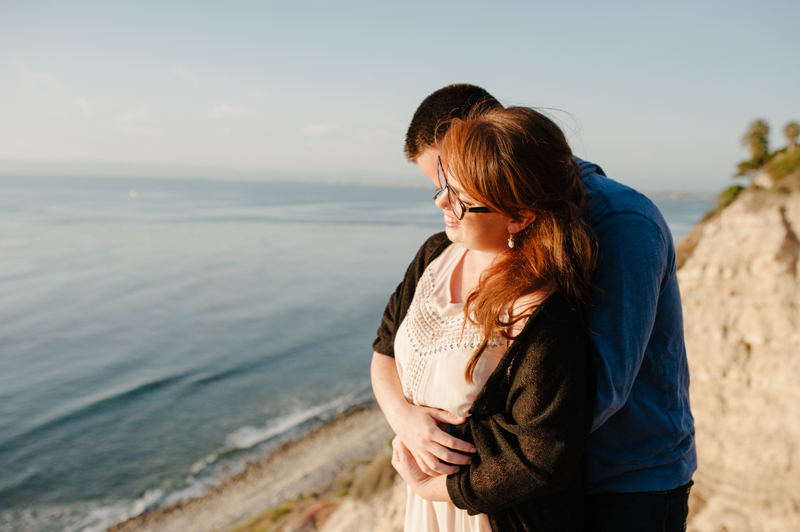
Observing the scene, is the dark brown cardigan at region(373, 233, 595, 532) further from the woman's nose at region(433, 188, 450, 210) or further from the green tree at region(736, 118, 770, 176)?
the green tree at region(736, 118, 770, 176)

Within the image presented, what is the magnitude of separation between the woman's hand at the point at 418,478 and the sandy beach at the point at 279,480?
26.8 feet

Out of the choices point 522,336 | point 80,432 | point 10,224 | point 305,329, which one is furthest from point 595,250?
point 10,224

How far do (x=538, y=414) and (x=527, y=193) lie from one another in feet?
2.11

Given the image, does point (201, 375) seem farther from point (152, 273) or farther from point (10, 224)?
point (10, 224)

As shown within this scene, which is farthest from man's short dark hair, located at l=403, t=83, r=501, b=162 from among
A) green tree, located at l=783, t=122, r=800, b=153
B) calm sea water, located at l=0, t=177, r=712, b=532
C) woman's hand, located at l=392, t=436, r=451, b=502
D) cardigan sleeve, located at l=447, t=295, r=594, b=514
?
green tree, located at l=783, t=122, r=800, b=153

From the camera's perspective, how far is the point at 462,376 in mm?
1565

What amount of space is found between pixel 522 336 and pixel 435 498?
71 cm

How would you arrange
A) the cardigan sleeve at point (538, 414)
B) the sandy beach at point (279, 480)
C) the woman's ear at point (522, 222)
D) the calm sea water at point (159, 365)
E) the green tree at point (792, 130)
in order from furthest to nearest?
1. the green tree at point (792, 130)
2. the calm sea water at point (159, 365)
3. the sandy beach at point (279, 480)
4. the woman's ear at point (522, 222)
5. the cardigan sleeve at point (538, 414)

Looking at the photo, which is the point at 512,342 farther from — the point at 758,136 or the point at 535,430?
the point at 758,136

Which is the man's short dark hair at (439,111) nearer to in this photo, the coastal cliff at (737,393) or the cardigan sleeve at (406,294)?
the cardigan sleeve at (406,294)

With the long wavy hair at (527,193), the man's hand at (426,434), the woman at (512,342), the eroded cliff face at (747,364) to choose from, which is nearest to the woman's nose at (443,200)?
the woman at (512,342)

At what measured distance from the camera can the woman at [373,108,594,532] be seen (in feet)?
4.49

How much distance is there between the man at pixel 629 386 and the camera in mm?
1364

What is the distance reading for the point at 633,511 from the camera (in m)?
1.58
